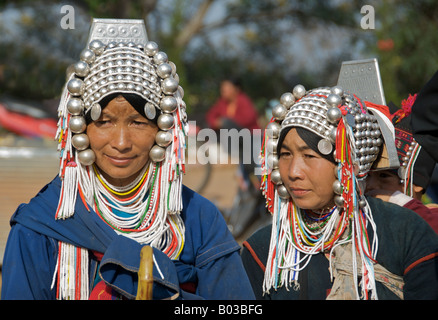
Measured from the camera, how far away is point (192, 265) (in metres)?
2.83

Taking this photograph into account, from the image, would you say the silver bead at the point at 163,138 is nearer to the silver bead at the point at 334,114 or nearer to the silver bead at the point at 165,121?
the silver bead at the point at 165,121

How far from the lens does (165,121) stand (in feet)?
9.04

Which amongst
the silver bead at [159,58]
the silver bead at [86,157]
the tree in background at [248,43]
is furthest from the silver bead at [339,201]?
the tree in background at [248,43]

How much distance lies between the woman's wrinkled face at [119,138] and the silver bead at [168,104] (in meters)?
0.09

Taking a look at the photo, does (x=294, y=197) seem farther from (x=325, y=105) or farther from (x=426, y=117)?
(x=426, y=117)

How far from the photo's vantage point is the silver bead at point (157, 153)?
277cm

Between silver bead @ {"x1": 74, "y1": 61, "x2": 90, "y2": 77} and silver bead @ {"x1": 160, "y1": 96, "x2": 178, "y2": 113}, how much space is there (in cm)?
34

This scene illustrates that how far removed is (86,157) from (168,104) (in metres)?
0.41

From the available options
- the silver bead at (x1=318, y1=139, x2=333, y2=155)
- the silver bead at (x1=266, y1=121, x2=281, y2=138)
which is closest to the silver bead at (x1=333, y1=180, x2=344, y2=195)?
the silver bead at (x1=318, y1=139, x2=333, y2=155)

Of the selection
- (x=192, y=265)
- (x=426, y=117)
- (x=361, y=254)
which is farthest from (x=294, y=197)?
(x=426, y=117)

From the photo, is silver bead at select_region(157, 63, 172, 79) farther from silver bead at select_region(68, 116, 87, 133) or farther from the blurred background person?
the blurred background person

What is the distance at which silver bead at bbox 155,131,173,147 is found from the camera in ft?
9.07

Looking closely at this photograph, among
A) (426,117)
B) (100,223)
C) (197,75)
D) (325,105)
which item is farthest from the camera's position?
(197,75)

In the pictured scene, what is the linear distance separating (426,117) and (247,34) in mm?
13636
